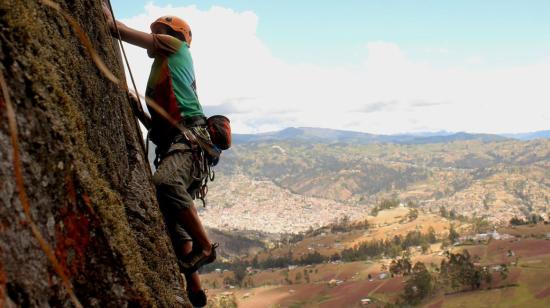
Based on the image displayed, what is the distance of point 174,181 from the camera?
5.28 metres

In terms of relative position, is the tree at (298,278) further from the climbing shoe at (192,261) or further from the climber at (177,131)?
the climber at (177,131)

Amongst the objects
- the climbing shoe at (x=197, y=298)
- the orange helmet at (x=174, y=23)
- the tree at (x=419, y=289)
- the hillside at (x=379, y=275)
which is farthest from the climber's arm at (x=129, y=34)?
the tree at (x=419, y=289)

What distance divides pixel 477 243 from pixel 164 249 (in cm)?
15108

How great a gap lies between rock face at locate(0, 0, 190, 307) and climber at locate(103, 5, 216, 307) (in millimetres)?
370

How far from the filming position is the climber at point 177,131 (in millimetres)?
5301

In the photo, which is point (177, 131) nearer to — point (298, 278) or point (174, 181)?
point (174, 181)

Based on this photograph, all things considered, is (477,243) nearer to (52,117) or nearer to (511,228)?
(511,228)

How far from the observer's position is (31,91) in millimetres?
3111

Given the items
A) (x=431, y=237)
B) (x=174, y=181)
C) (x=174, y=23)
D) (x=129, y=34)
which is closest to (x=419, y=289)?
(x=431, y=237)

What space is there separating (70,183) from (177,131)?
2462 millimetres

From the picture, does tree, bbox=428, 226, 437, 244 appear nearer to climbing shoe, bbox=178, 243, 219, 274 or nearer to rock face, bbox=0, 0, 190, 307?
climbing shoe, bbox=178, 243, 219, 274

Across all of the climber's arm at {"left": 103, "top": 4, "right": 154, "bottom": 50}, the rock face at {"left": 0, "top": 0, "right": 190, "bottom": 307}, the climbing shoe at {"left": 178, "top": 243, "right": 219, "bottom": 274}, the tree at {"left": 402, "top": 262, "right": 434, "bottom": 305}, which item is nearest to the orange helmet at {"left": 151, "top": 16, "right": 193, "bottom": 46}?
the climber's arm at {"left": 103, "top": 4, "right": 154, "bottom": 50}

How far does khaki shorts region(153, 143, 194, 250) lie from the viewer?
5.25 metres

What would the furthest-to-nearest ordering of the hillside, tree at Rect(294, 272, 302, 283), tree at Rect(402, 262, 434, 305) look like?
tree at Rect(294, 272, 302, 283) < tree at Rect(402, 262, 434, 305) < the hillside
